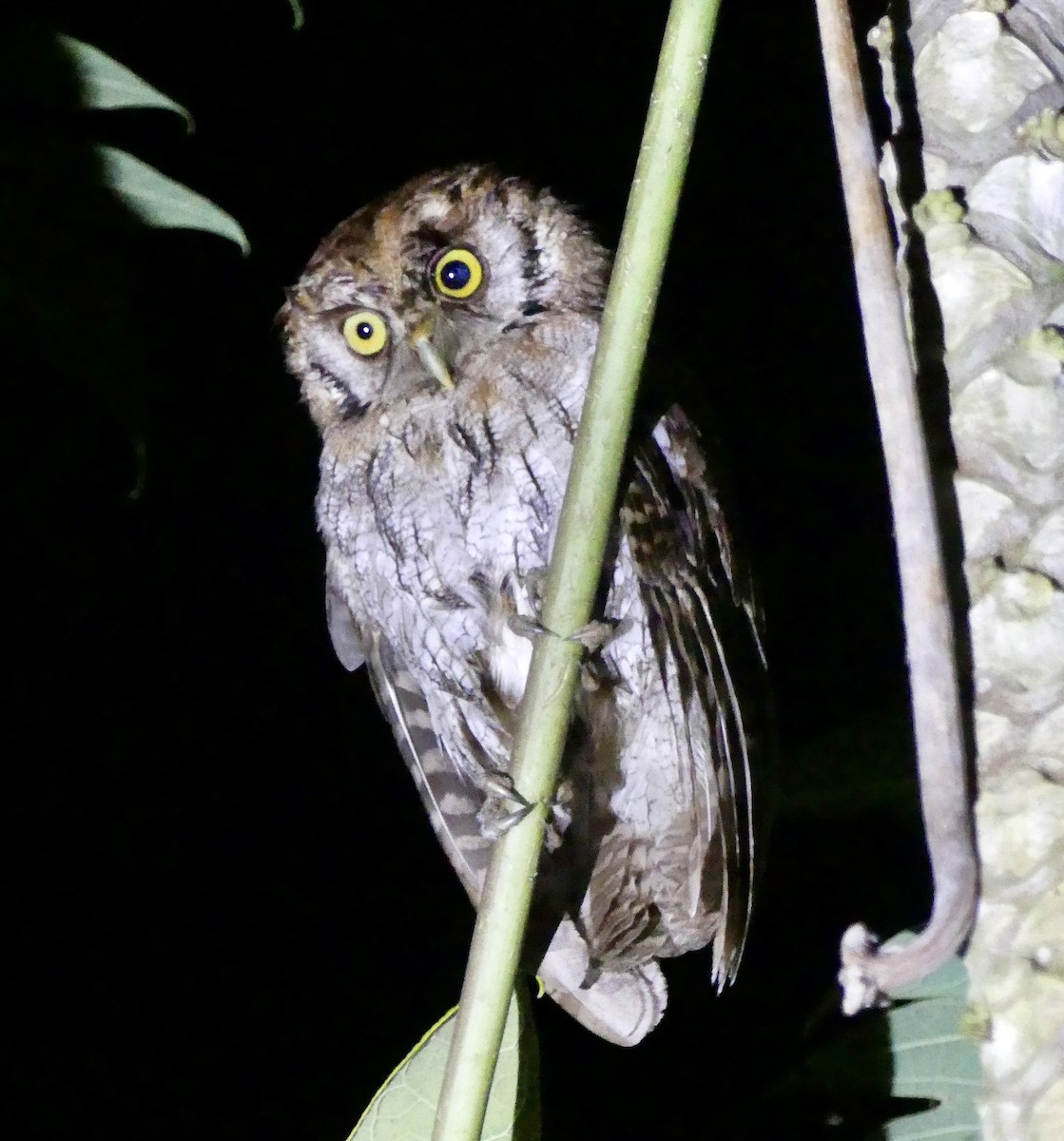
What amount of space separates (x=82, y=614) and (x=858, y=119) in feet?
3.79

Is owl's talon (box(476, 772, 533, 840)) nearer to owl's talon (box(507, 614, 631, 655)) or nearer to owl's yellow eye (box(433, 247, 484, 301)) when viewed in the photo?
owl's talon (box(507, 614, 631, 655))

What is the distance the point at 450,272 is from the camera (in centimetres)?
108

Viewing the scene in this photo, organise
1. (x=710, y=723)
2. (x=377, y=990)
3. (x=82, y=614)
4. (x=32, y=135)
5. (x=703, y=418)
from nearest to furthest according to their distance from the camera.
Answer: (x=32, y=135), (x=710, y=723), (x=703, y=418), (x=82, y=614), (x=377, y=990)

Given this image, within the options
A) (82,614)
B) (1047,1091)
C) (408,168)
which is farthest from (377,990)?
(1047,1091)

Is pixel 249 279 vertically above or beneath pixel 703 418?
above

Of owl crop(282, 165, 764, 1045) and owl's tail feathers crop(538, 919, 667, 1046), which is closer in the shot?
owl crop(282, 165, 764, 1045)

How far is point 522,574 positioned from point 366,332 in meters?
0.30

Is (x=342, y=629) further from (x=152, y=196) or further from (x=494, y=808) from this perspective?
(x=152, y=196)

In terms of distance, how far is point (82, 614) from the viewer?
1.44 m

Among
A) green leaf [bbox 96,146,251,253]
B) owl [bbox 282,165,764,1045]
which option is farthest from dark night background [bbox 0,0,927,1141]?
green leaf [bbox 96,146,251,253]

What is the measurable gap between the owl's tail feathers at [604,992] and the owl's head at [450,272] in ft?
1.94

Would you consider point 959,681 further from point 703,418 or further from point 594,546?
point 703,418

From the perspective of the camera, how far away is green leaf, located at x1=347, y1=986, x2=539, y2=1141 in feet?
2.33

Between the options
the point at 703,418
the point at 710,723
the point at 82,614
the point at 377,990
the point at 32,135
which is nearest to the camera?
the point at 32,135
